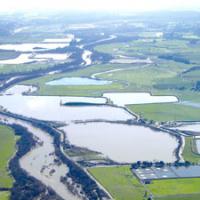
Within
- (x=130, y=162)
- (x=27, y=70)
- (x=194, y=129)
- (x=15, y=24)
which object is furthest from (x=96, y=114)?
(x=15, y=24)

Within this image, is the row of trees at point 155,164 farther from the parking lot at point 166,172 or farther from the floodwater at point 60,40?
the floodwater at point 60,40

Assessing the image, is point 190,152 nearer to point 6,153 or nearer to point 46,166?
point 46,166

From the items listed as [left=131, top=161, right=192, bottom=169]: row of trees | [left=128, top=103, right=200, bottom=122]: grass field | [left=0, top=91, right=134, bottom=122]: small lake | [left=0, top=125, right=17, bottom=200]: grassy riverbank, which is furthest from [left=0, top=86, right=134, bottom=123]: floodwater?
[left=131, top=161, right=192, bottom=169]: row of trees

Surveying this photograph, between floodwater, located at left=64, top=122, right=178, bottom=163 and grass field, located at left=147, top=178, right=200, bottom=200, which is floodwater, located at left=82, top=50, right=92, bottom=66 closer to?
floodwater, located at left=64, top=122, right=178, bottom=163

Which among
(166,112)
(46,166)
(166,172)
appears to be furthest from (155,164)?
(166,112)

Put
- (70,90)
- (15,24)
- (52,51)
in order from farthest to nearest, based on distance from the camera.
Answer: (15,24)
(52,51)
(70,90)

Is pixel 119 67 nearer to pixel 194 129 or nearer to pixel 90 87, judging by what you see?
pixel 90 87
